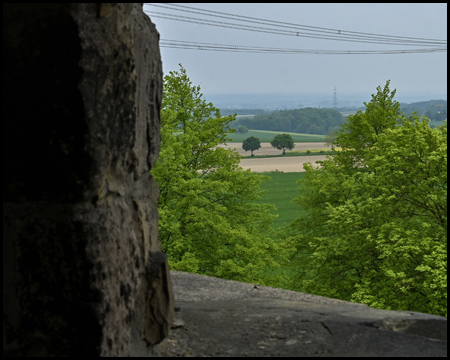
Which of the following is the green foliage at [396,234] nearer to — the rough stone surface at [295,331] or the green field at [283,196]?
the rough stone surface at [295,331]

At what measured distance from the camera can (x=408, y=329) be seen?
17.9 feet

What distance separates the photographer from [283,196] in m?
48.1

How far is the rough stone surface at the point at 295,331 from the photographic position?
15.6 feet

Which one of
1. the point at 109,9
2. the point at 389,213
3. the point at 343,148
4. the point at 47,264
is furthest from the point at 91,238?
the point at 343,148

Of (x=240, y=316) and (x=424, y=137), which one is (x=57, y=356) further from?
(x=424, y=137)

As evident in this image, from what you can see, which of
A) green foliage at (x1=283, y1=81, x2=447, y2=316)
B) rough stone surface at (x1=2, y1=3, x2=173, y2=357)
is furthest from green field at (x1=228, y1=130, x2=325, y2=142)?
rough stone surface at (x1=2, y1=3, x2=173, y2=357)

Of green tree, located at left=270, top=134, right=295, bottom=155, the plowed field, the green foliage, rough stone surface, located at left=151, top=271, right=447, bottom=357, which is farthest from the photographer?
green tree, located at left=270, top=134, right=295, bottom=155

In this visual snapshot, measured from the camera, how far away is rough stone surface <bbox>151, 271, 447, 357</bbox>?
187 inches

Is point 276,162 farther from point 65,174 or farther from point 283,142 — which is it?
point 65,174

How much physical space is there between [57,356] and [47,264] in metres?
0.67

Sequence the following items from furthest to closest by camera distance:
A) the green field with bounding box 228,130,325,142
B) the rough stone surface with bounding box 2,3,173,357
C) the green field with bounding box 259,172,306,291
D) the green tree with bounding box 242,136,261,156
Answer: the green field with bounding box 228,130,325,142 → the green tree with bounding box 242,136,261,156 → the green field with bounding box 259,172,306,291 → the rough stone surface with bounding box 2,3,173,357

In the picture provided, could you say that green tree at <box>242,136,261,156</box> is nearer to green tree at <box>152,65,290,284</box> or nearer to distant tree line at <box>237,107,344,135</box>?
distant tree line at <box>237,107,344,135</box>

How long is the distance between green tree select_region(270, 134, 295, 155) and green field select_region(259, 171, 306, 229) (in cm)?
1400

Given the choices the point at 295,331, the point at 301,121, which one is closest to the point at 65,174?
the point at 295,331
